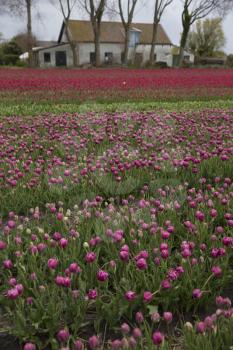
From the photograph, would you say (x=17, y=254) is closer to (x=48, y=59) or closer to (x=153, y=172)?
(x=153, y=172)

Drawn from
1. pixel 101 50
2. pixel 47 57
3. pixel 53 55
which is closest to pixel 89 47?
pixel 101 50

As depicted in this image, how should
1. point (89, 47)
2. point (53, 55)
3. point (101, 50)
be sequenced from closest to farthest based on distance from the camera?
point (89, 47) < point (53, 55) < point (101, 50)

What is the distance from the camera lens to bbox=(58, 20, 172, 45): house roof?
69938 millimetres

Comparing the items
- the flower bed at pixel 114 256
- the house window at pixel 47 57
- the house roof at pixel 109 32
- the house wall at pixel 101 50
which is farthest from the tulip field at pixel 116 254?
the house window at pixel 47 57

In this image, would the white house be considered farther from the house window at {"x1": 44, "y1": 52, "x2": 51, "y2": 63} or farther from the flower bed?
the flower bed

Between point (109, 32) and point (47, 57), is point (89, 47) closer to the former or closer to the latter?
point (109, 32)

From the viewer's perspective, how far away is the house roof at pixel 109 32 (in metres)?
69.9

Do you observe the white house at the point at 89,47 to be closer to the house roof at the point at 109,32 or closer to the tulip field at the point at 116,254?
the house roof at the point at 109,32

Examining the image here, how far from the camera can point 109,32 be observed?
2869 inches

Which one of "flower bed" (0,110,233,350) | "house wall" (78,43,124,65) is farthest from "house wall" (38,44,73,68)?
"flower bed" (0,110,233,350)

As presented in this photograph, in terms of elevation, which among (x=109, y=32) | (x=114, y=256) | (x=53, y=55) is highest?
(x=109, y=32)

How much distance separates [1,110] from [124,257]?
9.65 meters

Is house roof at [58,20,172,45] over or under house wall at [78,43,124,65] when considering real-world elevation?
over

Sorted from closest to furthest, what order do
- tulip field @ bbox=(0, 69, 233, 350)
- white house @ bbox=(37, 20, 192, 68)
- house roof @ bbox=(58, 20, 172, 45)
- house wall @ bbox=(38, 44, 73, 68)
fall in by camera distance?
1. tulip field @ bbox=(0, 69, 233, 350)
2. house wall @ bbox=(38, 44, 73, 68)
3. white house @ bbox=(37, 20, 192, 68)
4. house roof @ bbox=(58, 20, 172, 45)
